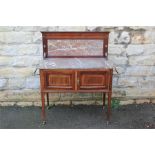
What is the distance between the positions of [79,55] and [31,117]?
107 cm

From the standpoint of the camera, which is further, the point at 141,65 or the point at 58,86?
the point at 141,65

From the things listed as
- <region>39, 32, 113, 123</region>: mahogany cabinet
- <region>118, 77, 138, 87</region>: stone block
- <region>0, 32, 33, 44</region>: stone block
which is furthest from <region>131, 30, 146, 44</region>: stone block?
<region>0, 32, 33, 44</region>: stone block

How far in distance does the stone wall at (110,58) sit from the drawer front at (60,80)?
680 millimetres

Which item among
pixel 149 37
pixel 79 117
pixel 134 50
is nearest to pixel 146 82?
pixel 134 50

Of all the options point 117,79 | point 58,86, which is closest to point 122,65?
point 117,79

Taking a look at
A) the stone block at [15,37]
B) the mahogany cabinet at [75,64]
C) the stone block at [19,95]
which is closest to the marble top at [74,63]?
the mahogany cabinet at [75,64]

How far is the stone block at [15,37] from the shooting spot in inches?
162

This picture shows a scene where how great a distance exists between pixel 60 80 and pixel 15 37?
987 mm

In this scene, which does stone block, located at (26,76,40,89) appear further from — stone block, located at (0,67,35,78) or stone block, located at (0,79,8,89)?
stone block, located at (0,79,8,89)

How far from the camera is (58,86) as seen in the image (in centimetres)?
368

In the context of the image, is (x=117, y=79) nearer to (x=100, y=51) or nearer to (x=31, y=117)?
(x=100, y=51)

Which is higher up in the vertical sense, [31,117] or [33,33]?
[33,33]

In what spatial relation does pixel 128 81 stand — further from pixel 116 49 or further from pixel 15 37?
pixel 15 37

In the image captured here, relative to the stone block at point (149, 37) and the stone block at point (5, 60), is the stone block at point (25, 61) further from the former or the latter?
the stone block at point (149, 37)
